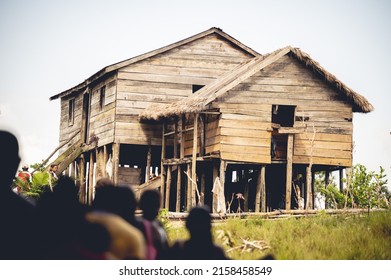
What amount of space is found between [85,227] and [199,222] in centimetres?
142

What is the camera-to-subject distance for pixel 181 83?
2581 centimetres

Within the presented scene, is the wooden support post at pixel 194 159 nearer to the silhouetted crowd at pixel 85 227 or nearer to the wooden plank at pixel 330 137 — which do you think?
the wooden plank at pixel 330 137

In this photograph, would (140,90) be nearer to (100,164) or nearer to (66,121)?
(100,164)

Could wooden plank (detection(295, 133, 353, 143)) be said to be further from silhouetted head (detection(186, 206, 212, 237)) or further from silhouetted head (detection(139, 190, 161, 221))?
silhouetted head (detection(186, 206, 212, 237))

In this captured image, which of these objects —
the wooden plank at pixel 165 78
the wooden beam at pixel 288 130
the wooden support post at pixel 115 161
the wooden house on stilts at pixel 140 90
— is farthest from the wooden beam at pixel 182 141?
the wooden beam at pixel 288 130

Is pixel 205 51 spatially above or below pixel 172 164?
above

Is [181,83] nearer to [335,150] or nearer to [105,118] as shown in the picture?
[105,118]

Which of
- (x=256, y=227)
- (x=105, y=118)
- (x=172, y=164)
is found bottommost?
(x=256, y=227)

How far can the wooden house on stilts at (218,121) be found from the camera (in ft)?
70.2

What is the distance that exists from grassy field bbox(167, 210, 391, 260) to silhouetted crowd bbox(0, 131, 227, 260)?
526 centimetres

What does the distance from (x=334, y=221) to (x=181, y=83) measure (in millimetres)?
10923

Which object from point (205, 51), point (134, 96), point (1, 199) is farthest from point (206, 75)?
point (1, 199)

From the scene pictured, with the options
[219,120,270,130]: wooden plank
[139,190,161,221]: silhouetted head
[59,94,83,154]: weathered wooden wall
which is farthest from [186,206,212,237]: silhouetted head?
[59,94,83,154]: weathered wooden wall

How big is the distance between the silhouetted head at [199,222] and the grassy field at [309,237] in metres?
5.52
